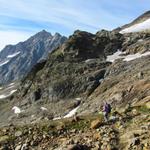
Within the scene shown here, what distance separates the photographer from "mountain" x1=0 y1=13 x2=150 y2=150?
107 ft

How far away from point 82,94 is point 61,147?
95088mm

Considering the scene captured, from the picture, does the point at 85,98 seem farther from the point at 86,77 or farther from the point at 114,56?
the point at 114,56

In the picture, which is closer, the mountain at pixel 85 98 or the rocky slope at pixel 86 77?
the mountain at pixel 85 98

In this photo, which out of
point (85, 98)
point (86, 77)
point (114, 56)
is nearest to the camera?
point (85, 98)

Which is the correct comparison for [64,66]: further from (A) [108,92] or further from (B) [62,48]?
(A) [108,92]

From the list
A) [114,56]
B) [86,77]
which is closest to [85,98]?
[86,77]

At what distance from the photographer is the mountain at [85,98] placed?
32719 mm

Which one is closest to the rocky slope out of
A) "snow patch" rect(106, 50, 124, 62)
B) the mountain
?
the mountain

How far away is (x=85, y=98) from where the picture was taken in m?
122

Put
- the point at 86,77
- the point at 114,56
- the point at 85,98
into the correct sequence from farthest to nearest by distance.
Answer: the point at 114,56 < the point at 86,77 < the point at 85,98

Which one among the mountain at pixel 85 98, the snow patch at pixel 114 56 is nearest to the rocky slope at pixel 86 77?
the mountain at pixel 85 98

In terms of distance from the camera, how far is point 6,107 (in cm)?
15562

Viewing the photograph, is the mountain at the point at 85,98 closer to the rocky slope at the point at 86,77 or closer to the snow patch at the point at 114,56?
the rocky slope at the point at 86,77

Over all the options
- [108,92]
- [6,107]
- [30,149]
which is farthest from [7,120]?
[30,149]
